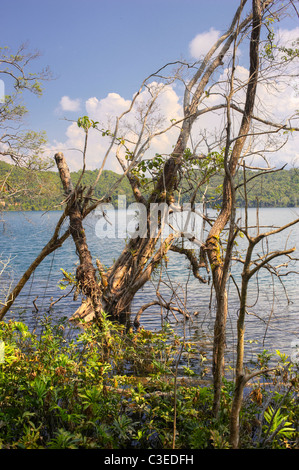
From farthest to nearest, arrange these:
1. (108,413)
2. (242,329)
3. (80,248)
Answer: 1. (80,248)
2. (108,413)
3. (242,329)

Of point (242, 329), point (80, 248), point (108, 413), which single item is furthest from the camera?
point (80, 248)

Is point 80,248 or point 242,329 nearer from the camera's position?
point 242,329

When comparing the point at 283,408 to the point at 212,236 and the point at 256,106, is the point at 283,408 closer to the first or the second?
the point at 212,236

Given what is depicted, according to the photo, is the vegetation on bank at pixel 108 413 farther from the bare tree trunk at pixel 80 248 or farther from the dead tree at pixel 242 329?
the bare tree trunk at pixel 80 248

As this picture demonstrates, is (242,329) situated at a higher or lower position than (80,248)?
lower

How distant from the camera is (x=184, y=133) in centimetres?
871

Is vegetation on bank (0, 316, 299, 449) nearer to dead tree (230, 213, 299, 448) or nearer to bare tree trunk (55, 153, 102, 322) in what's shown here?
dead tree (230, 213, 299, 448)

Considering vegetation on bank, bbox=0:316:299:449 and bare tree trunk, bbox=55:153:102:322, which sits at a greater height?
bare tree trunk, bbox=55:153:102:322

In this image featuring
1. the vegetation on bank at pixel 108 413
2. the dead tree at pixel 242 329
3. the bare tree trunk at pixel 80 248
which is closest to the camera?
the dead tree at pixel 242 329

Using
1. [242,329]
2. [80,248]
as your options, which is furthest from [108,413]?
Result: [80,248]

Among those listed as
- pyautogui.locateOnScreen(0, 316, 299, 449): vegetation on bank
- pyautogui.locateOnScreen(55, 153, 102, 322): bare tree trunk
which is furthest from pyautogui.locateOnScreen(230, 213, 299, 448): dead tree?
pyautogui.locateOnScreen(55, 153, 102, 322): bare tree trunk

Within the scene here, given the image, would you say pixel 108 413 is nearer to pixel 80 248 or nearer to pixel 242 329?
pixel 242 329

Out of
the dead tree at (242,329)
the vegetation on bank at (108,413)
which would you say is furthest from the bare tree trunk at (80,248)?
the dead tree at (242,329)
